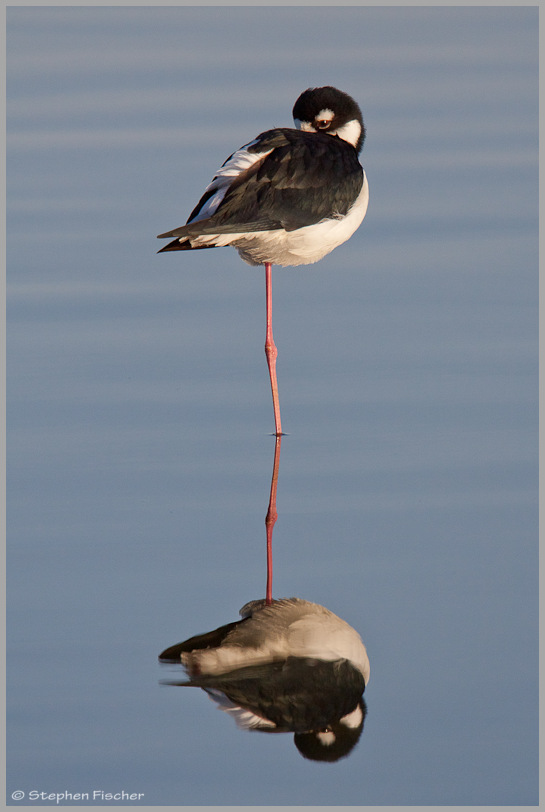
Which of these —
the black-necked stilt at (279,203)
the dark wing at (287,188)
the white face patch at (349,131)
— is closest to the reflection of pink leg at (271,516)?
the black-necked stilt at (279,203)

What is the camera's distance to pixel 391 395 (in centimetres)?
743

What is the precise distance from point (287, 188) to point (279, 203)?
0.39 feet

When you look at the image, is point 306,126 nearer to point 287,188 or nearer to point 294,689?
point 287,188

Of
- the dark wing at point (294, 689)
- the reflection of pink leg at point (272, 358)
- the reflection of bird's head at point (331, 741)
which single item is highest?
the reflection of pink leg at point (272, 358)

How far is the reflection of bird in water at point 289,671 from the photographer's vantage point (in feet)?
14.5

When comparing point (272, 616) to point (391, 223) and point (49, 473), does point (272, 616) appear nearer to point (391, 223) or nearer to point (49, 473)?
point (49, 473)

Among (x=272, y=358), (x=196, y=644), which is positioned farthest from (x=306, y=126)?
(x=196, y=644)

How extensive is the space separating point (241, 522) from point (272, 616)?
0.97 m

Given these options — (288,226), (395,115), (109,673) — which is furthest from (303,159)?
(395,115)

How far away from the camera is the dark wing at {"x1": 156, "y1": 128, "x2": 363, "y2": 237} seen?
270 inches

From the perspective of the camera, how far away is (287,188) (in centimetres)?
702

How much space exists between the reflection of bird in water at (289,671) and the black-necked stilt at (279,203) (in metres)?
2.23

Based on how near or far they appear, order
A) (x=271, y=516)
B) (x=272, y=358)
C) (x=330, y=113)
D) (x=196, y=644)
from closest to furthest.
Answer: (x=196, y=644), (x=271, y=516), (x=272, y=358), (x=330, y=113)

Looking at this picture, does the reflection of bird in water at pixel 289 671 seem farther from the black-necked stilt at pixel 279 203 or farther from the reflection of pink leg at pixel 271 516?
the black-necked stilt at pixel 279 203
